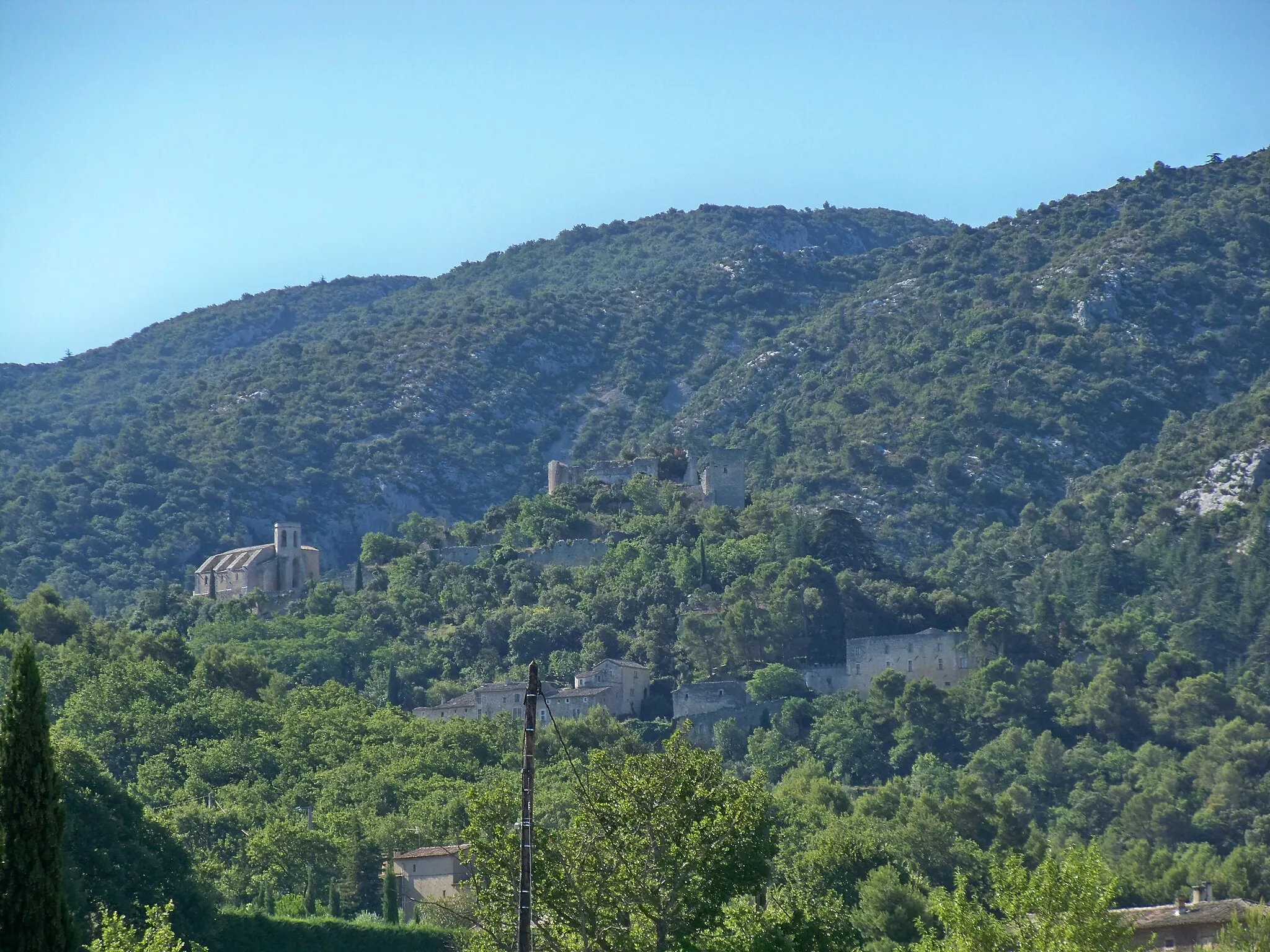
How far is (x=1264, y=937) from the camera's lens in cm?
4759

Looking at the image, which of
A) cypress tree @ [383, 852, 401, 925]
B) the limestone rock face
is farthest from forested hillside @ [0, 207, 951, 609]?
cypress tree @ [383, 852, 401, 925]

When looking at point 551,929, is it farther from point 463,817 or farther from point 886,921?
point 463,817

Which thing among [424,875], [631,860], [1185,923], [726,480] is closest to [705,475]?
[726,480]

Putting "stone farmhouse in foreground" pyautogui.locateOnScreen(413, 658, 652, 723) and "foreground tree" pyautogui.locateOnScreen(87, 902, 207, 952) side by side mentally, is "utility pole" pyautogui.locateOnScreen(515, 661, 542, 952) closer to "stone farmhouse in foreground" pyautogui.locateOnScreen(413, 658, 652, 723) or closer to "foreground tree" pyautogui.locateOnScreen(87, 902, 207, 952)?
"foreground tree" pyautogui.locateOnScreen(87, 902, 207, 952)

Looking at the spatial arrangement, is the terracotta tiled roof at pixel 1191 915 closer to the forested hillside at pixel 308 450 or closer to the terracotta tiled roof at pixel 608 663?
the terracotta tiled roof at pixel 608 663

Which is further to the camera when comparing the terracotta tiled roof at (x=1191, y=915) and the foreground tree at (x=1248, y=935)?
the terracotta tiled roof at (x=1191, y=915)

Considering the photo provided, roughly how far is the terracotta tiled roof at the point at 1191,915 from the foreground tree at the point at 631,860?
59.8ft

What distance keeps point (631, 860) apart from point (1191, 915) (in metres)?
23.8

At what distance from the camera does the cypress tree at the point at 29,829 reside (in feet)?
76.6

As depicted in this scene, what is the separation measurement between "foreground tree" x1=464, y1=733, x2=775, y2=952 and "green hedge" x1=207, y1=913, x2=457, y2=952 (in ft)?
38.6

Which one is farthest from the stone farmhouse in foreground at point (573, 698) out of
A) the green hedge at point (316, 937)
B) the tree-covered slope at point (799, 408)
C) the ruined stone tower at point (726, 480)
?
the tree-covered slope at point (799, 408)

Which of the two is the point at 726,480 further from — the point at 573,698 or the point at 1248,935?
the point at 1248,935

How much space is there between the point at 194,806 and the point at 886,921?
21619 millimetres

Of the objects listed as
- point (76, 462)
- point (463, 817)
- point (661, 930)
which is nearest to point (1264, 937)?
point (661, 930)
